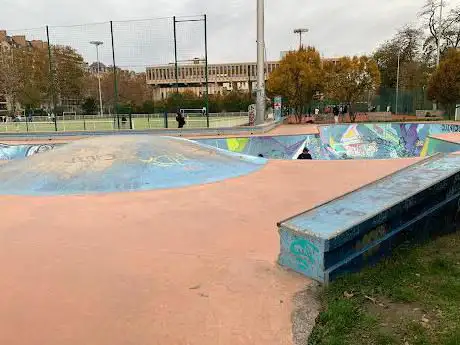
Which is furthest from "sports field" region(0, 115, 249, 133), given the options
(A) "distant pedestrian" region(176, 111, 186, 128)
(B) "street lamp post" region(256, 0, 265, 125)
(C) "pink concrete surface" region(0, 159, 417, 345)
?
(C) "pink concrete surface" region(0, 159, 417, 345)

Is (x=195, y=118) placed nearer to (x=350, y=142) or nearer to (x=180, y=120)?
(x=180, y=120)

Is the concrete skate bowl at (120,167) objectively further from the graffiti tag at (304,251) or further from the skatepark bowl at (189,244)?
the graffiti tag at (304,251)

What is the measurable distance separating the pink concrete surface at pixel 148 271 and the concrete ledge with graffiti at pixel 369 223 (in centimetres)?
33

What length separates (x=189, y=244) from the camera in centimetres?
498

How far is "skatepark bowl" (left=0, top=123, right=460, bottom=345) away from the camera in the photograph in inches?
126

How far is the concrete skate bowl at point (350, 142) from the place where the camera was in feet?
61.8

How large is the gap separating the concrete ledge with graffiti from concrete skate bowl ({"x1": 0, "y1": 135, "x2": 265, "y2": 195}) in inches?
191

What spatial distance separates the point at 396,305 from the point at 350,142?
67.5 feet

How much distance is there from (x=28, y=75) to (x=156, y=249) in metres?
51.7

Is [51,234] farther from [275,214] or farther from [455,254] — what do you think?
[455,254]

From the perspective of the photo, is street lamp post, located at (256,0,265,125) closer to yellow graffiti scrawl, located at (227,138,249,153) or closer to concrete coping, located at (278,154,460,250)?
yellow graffiti scrawl, located at (227,138,249,153)

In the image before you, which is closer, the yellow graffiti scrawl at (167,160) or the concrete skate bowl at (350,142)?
the yellow graffiti scrawl at (167,160)

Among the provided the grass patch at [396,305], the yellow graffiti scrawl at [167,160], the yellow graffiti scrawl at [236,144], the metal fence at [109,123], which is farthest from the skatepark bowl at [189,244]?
the metal fence at [109,123]

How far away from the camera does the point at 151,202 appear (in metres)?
7.36
